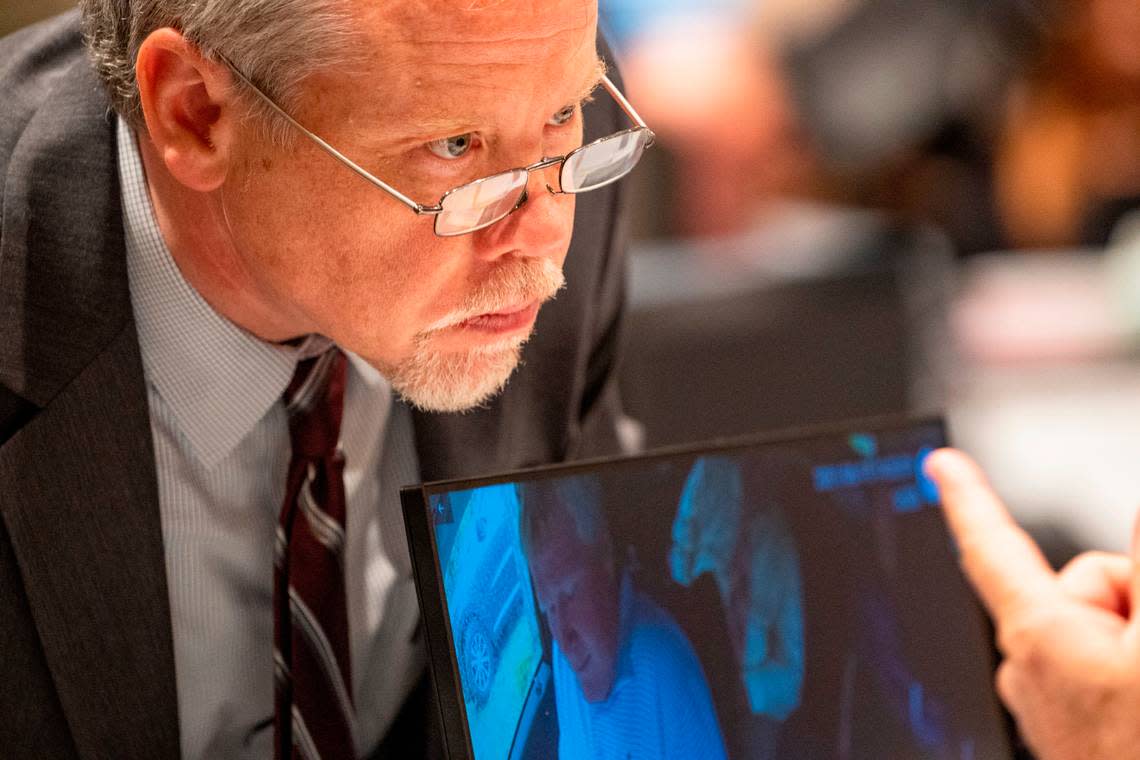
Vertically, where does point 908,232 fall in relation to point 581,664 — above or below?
above

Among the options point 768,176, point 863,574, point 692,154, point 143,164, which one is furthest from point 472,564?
point 768,176

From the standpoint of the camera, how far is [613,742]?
0.91m

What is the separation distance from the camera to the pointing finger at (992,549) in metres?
0.85

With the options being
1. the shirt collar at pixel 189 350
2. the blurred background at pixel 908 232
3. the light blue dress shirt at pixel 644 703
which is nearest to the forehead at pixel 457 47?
Answer: the shirt collar at pixel 189 350

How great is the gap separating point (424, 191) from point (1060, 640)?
1.85ft

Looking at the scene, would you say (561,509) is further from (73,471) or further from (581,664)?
(73,471)

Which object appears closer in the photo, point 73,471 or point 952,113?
point 73,471

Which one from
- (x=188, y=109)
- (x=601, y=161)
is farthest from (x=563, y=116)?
(x=188, y=109)

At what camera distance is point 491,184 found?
975 mm

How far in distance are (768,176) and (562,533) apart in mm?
2574

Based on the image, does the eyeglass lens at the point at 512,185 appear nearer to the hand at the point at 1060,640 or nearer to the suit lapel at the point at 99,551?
the suit lapel at the point at 99,551

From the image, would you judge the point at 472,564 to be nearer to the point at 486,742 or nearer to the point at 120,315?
the point at 486,742

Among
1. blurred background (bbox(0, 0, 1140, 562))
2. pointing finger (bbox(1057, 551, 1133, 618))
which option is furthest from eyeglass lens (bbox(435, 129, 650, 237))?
blurred background (bbox(0, 0, 1140, 562))

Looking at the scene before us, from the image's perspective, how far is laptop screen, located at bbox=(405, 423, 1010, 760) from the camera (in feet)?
2.90
